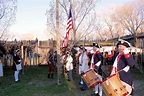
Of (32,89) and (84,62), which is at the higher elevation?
(84,62)

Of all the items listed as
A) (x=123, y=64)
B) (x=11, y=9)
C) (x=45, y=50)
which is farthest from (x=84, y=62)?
(x=45, y=50)

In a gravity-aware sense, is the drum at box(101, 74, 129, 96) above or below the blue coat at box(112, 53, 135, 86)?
below

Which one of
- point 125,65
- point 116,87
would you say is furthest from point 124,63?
point 116,87

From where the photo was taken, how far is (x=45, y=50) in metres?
28.1

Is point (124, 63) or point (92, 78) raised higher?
point (124, 63)

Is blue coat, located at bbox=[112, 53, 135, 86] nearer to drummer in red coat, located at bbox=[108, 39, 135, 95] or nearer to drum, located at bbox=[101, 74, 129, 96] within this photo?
drummer in red coat, located at bbox=[108, 39, 135, 95]

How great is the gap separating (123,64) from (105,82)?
0.72 m

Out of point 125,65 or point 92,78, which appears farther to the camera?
point 92,78

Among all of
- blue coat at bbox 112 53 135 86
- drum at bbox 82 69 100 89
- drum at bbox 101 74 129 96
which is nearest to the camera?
drum at bbox 101 74 129 96

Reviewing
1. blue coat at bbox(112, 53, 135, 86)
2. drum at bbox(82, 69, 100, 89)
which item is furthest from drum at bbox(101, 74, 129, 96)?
drum at bbox(82, 69, 100, 89)

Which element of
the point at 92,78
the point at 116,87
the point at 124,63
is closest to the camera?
the point at 116,87

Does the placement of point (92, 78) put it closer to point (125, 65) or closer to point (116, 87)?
point (125, 65)

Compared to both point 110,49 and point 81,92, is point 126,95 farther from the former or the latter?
point 110,49

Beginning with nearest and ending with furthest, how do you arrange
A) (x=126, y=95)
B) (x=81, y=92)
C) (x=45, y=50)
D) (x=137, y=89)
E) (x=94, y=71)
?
(x=126, y=95), (x=94, y=71), (x=81, y=92), (x=137, y=89), (x=45, y=50)
